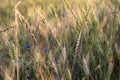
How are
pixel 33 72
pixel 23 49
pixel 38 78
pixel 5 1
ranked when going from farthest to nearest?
pixel 5 1
pixel 23 49
pixel 33 72
pixel 38 78

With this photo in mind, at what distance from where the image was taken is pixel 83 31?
1592mm

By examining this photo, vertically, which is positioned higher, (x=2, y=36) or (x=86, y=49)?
(x=2, y=36)

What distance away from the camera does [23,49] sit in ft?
5.60

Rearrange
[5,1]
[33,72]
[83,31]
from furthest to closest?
1. [5,1]
2. [83,31]
3. [33,72]

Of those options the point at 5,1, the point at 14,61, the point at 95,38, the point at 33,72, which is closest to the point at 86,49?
the point at 95,38

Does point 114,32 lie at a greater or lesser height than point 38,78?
greater

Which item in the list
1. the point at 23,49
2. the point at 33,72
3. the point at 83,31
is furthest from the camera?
the point at 23,49

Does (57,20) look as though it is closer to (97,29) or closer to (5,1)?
(97,29)

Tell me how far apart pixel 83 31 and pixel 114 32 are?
15 cm

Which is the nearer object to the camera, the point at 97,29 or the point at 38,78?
the point at 38,78

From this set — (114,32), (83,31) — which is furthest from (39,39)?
(114,32)

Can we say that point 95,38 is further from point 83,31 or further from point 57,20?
point 57,20

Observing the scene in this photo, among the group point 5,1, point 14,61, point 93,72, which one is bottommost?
point 93,72

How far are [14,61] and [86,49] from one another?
0.37 meters
